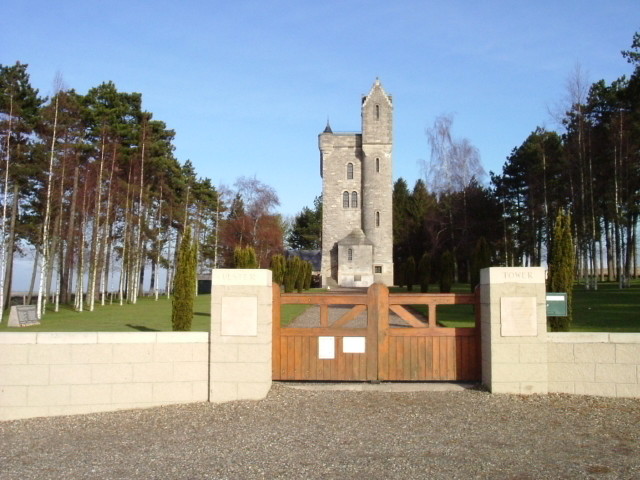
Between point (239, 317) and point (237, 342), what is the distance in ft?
1.18

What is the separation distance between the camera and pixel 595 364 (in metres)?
9.48

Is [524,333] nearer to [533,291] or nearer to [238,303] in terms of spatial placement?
[533,291]

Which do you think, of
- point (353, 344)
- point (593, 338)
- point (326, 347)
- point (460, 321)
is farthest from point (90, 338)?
point (460, 321)

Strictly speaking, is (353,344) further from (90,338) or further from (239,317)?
(90,338)

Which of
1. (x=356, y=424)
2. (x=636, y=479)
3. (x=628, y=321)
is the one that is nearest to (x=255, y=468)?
(x=356, y=424)

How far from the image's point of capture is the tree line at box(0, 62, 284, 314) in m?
26.4

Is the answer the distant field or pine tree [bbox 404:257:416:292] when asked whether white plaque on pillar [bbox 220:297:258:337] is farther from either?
pine tree [bbox 404:257:416:292]

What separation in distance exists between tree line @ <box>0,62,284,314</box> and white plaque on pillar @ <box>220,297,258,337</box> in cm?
1660

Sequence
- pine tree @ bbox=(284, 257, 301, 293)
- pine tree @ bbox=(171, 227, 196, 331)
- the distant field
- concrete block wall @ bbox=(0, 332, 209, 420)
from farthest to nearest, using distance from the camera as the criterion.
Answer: pine tree @ bbox=(284, 257, 301, 293)
the distant field
pine tree @ bbox=(171, 227, 196, 331)
concrete block wall @ bbox=(0, 332, 209, 420)

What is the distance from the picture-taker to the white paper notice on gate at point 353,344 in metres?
9.91

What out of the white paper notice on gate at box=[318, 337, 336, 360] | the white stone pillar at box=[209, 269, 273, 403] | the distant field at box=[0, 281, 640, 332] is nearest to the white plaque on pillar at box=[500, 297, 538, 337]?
the white paper notice on gate at box=[318, 337, 336, 360]

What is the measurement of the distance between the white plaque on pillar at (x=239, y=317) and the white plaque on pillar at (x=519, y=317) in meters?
3.63

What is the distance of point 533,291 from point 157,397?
5670 mm

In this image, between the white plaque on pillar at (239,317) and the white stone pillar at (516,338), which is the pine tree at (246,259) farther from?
the white stone pillar at (516,338)
